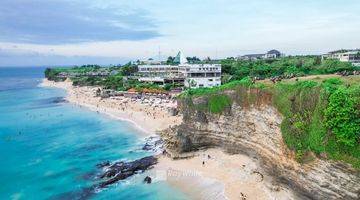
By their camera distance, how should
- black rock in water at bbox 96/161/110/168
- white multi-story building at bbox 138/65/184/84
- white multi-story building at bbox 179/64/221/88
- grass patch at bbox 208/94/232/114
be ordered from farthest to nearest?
white multi-story building at bbox 138/65/184/84, white multi-story building at bbox 179/64/221/88, black rock in water at bbox 96/161/110/168, grass patch at bbox 208/94/232/114

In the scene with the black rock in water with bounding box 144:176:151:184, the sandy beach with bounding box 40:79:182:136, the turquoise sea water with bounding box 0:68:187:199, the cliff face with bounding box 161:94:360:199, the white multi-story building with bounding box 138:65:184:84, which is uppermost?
the white multi-story building with bounding box 138:65:184:84

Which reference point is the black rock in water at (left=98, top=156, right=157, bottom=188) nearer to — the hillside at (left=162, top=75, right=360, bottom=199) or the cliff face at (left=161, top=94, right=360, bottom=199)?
the cliff face at (left=161, top=94, right=360, bottom=199)

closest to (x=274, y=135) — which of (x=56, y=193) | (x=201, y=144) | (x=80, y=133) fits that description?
(x=201, y=144)

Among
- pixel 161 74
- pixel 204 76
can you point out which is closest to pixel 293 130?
pixel 204 76

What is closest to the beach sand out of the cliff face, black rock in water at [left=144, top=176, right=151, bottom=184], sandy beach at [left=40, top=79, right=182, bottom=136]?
the cliff face

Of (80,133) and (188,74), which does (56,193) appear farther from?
(188,74)

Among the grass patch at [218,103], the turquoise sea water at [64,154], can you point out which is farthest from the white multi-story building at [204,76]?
the grass patch at [218,103]

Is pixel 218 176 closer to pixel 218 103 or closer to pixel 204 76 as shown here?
pixel 218 103
